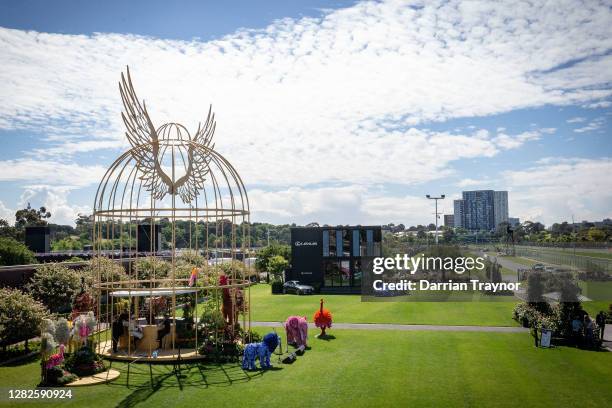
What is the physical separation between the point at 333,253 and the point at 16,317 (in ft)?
112

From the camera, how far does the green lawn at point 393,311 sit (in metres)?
27.9

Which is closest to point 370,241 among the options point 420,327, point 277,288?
point 277,288

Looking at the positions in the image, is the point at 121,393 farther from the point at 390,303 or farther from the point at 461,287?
the point at 461,287

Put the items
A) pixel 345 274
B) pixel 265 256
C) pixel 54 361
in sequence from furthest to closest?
1. pixel 265 256
2. pixel 345 274
3. pixel 54 361

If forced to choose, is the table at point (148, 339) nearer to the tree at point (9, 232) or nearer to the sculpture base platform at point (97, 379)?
the sculpture base platform at point (97, 379)

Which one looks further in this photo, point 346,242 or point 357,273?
point 346,242

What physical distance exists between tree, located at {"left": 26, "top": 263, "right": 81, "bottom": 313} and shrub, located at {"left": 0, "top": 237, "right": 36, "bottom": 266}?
1668 centimetres

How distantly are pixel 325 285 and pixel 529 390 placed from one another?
35.3 m

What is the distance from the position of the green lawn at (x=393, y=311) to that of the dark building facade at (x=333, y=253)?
918cm

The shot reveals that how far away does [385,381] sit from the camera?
50.9ft

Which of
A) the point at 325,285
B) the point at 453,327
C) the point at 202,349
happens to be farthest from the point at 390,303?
the point at 202,349

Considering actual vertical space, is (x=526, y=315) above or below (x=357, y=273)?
below

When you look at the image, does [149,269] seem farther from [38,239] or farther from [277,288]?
[38,239]

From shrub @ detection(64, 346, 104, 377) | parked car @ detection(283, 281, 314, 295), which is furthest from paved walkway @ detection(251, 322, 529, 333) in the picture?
parked car @ detection(283, 281, 314, 295)
